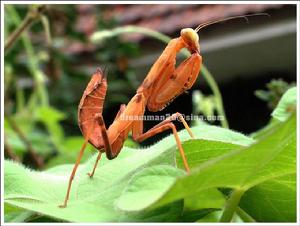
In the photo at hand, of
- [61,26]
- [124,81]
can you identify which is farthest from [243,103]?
[61,26]

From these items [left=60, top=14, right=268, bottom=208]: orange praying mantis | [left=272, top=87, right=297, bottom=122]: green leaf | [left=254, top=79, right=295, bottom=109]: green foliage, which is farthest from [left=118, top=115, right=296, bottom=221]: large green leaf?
[left=254, top=79, right=295, bottom=109]: green foliage

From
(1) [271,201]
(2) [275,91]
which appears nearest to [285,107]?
(1) [271,201]

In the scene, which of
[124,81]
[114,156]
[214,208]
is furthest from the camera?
[124,81]

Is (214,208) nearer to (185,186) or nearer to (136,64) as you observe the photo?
(185,186)

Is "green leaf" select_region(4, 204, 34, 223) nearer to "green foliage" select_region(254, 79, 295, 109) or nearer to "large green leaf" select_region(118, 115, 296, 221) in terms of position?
"large green leaf" select_region(118, 115, 296, 221)

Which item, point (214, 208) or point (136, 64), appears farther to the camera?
point (136, 64)

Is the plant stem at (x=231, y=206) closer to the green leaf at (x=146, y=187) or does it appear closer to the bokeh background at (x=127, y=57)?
the green leaf at (x=146, y=187)
